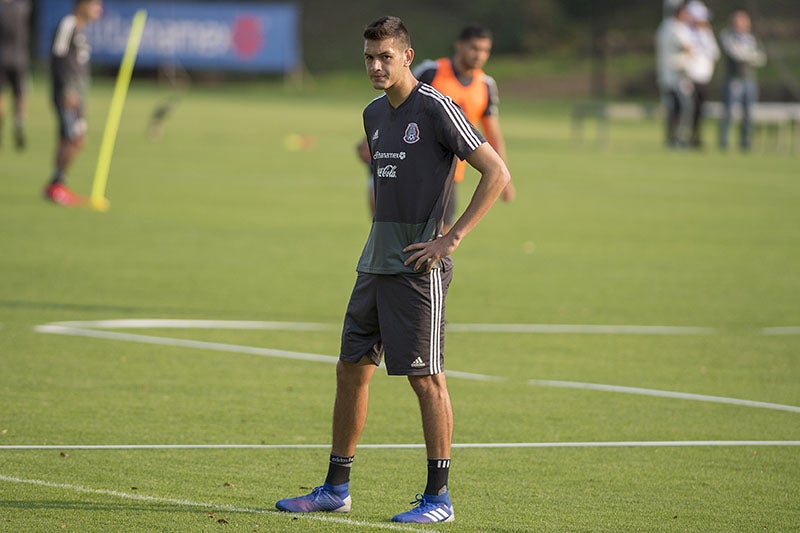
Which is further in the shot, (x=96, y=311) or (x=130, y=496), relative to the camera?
(x=96, y=311)

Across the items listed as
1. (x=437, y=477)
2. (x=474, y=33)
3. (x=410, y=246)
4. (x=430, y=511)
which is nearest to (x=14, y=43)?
(x=474, y=33)

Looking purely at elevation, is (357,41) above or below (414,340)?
above

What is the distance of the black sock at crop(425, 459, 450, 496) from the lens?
652 centimetres

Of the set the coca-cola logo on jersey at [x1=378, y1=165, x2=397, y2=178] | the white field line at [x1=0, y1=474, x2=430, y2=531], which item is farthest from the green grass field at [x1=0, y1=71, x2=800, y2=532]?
the coca-cola logo on jersey at [x1=378, y1=165, x2=397, y2=178]

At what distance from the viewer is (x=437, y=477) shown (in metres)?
6.53

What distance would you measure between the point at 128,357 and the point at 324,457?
10.1ft

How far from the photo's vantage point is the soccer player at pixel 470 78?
11922mm

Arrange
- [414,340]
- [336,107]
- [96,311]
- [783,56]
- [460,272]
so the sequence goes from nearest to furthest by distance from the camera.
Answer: [414,340], [96,311], [460,272], [783,56], [336,107]

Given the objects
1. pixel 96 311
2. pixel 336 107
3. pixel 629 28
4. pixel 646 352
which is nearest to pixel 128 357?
pixel 96 311

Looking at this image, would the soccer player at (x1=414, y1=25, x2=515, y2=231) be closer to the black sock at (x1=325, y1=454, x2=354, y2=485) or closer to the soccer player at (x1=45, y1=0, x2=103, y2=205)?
the black sock at (x1=325, y1=454, x2=354, y2=485)

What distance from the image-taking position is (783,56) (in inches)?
1555

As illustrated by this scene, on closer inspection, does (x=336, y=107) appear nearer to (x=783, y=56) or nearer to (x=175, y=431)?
(x=783, y=56)

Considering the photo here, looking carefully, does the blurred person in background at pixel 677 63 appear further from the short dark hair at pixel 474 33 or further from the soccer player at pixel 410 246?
the soccer player at pixel 410 246

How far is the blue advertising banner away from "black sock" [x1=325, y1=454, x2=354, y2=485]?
51012 mm
